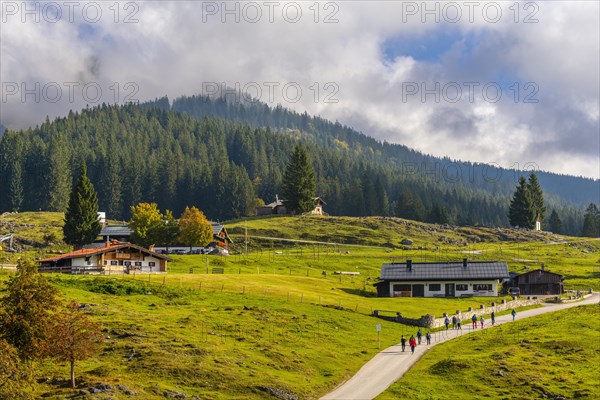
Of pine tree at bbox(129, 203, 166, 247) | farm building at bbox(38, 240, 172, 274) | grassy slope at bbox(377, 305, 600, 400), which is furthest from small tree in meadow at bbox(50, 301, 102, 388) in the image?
pine tree at bbox(129, 203, 166, 247)

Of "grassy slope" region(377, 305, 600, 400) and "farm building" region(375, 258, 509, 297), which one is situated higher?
"farm building" region(375, 258, 509, 297)

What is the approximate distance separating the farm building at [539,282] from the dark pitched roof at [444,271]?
12.2 m

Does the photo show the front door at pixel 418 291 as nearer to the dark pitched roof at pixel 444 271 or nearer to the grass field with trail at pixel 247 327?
the dark pitched roof at pixel 444 271

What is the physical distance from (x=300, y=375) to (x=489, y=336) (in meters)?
27.8

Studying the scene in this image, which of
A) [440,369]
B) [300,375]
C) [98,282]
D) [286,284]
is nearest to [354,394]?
[300,375]

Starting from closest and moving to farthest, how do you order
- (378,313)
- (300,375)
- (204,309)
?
1. (300,375)
2. (204,309)
3. (378,313)

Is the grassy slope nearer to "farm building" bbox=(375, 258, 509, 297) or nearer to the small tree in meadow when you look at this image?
the small tree in meadow

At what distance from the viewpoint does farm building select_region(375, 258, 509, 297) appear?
112750 millimetres

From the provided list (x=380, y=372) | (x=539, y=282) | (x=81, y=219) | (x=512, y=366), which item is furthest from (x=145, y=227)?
(x=512, y=366)

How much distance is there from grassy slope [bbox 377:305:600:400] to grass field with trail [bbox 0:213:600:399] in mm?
376

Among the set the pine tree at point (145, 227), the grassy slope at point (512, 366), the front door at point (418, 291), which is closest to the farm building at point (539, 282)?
the front door at point (418, 291)

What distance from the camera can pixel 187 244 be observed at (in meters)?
146

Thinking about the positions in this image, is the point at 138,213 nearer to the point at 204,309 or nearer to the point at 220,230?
the point at 220,230

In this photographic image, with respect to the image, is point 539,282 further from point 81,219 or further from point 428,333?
point 81,219
